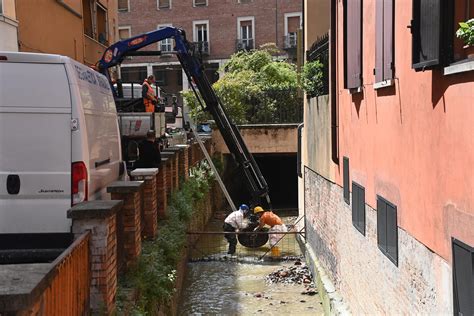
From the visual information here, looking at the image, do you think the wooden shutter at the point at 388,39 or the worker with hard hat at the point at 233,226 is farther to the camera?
the worker with hard hat at the point at 233,226

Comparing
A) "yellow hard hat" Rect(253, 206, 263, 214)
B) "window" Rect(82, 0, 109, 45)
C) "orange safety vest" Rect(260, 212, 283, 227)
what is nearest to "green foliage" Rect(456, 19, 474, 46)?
"orange safety vest" Rect(260, 212, 283, 227)

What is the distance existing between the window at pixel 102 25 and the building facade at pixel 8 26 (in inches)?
377

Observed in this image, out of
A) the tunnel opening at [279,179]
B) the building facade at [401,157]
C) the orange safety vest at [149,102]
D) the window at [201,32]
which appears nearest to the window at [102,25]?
the orange safety vest at [149,102]

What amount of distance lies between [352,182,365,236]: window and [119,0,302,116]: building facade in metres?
35.9

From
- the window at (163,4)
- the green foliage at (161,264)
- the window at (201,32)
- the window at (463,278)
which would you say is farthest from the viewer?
the window at (163,4)

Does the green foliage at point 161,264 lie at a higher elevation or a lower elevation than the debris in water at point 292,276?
higher

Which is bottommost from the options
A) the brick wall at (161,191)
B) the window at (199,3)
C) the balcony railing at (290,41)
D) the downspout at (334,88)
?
the brick wall at (161,191)

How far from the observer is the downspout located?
392 inches

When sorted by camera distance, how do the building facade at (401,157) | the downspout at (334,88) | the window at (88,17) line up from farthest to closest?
the window at (88,17) < the downspout at (334,88) < the building facade at (401,157)

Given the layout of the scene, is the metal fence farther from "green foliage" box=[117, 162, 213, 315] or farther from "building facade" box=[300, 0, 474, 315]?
"green foliage" box=[117, 162, 213, 315]

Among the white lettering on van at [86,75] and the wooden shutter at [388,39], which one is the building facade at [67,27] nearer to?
the white lettering on van at [86,75]

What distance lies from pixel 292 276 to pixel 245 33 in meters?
34.2

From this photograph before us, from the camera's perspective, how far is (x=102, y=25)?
22.8 meters

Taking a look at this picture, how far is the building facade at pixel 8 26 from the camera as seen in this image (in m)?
11.9
